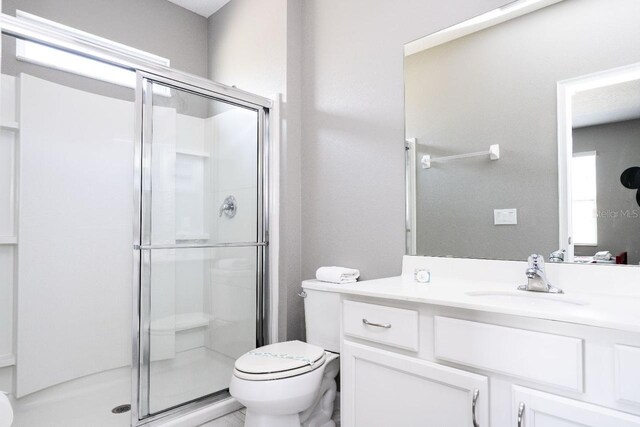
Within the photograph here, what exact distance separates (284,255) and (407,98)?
3.92ft

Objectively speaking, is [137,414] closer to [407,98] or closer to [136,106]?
[136,106]

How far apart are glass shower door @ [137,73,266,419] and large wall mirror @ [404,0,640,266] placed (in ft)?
3.44

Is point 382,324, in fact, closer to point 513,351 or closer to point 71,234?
point 513,351

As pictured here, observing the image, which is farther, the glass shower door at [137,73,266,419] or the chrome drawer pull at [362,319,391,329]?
the glass shower door at [137,73,266,419]

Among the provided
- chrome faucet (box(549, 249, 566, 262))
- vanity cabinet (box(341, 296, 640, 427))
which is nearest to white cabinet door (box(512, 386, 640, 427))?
vanity cabinet (box(341, 296, 640, 427))

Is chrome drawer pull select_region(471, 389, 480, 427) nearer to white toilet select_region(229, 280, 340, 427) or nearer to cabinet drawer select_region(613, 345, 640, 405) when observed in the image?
cabinet drawer select_region(613, 345, 640, 405)

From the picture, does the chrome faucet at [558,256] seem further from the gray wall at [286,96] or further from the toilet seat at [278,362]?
the gray wall at [286,96]

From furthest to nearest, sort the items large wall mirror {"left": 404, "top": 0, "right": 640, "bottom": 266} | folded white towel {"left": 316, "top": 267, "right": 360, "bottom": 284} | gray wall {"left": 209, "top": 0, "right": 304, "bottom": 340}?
gray wall {"left": 209, "top": 0, "right": 304, "bottom": 340} → folded white towel {"left": 316, "top": 267, "right": 360, "bottom": 284} → large wall mirror {"left": 404, "top": 0, "right": 640, "bottom": 266}

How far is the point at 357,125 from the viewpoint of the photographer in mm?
2109

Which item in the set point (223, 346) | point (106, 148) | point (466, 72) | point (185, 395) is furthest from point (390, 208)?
point (106, 148)

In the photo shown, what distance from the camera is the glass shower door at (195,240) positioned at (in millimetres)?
1850

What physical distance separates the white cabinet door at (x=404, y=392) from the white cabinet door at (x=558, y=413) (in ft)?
0.30

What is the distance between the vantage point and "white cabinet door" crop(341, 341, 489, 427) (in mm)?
1073

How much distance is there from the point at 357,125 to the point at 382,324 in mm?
1217
